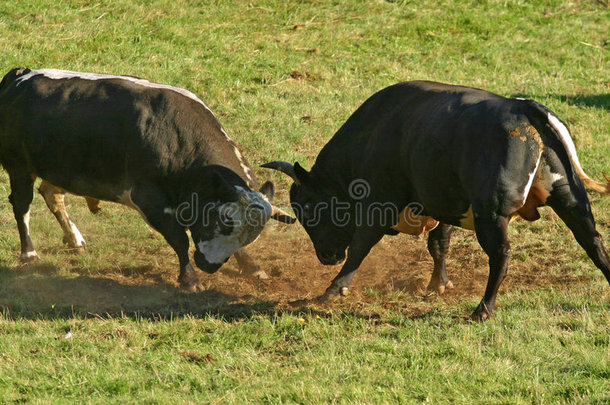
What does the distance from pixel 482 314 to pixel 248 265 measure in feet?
9.06

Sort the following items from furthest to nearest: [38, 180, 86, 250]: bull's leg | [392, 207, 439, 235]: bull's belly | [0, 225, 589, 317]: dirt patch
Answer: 1. [38, 180, 86, 250]: bull's leg
2. [392, 207, 439, 235]: bull's belly
3. [0, 225, 589, 317]: dirt patch

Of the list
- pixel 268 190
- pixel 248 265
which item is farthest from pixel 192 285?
pixel 268 190

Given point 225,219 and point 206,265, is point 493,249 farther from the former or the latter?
point 206,265

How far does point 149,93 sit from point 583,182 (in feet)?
13.6

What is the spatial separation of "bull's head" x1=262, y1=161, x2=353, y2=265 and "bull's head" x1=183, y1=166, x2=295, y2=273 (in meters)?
0.67

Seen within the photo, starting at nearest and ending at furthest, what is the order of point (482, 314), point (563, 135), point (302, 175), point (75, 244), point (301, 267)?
point (563, 135), point (482, 314), point (302, 175), point (301, 267), point (75, 244)

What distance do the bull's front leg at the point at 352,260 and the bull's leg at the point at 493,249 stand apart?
52.7 inches

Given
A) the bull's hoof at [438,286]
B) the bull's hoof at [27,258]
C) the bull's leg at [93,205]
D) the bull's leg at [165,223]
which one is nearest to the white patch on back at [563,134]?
the bull's hoof at [438,286]

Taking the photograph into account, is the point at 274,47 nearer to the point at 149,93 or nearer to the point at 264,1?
the point at 264,1

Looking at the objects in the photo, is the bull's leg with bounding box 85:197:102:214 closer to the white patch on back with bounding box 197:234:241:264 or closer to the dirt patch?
the dirt patch

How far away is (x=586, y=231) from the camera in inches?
286

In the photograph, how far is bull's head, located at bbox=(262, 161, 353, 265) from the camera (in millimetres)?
9016

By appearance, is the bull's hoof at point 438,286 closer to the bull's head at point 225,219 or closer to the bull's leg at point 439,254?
the bull's leg at point 439,254

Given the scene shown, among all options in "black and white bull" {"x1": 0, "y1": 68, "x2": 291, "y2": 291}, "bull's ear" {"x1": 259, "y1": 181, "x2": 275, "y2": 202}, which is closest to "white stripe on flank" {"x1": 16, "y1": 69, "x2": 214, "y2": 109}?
"black and white bull" {"x1": 0, "y1": 68, "x2": 291, "y2": 291}
